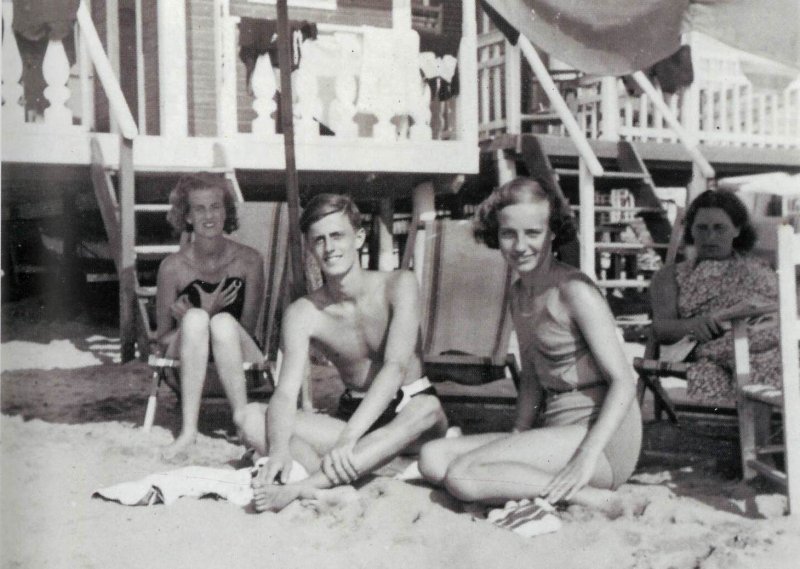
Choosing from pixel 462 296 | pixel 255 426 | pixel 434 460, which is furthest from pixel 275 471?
pixel 462 296

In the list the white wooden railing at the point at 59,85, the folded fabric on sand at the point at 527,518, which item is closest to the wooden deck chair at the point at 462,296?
the folded fabric on sand at the point at 527,518

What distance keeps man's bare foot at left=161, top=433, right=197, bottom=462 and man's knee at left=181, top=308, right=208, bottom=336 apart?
0.45 m

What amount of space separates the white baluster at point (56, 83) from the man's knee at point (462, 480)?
477 cm

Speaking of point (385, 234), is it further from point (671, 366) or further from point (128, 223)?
point (671, 366)

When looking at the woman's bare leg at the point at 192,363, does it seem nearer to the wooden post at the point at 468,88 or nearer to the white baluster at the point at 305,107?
the white baluster at the point at 305,107

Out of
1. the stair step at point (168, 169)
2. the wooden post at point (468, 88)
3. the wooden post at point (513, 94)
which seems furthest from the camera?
the wooden post at point (513, 94)

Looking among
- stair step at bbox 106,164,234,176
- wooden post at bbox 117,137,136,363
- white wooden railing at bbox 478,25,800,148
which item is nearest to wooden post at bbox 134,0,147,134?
stair step at bbox 106,164,234,176

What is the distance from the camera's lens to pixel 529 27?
3.58 m

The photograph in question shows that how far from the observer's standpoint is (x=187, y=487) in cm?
329

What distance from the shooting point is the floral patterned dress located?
3785 millimetres

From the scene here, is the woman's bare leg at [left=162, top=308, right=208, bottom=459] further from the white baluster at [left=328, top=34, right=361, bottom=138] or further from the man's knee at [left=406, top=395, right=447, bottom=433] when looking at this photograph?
the white baluster at [left=328, top=34, right=361, bottom=138]

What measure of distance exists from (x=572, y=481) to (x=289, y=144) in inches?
76.1

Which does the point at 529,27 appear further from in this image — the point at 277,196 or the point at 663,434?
the point at 277,196

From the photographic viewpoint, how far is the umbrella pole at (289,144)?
3.98 metres
